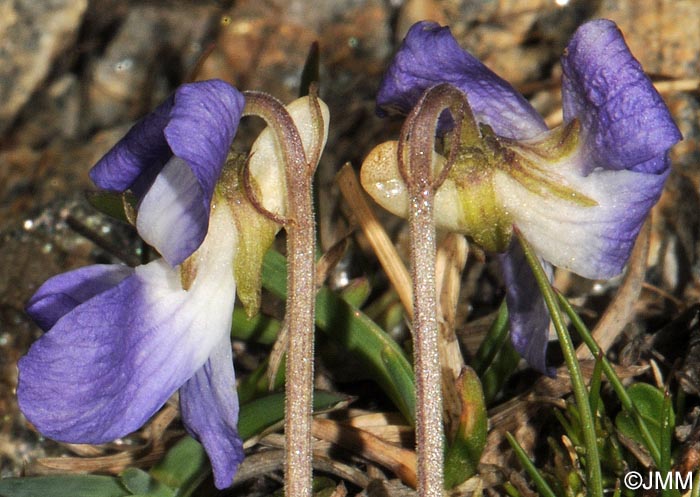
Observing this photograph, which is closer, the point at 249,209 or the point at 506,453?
the point at 249,209

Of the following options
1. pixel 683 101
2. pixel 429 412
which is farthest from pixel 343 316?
pixel 683 101

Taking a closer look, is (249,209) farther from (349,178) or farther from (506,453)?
(506,453)

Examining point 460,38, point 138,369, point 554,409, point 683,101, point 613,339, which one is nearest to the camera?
point 138,369

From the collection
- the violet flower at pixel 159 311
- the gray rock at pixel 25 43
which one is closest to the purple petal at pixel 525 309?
the violet flower at pixel 159 311

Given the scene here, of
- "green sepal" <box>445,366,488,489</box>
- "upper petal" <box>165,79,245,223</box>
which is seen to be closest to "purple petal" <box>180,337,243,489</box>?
"upper petal" <box>165,79,245,223</box>

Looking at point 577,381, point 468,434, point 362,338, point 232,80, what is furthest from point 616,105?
point 232,80

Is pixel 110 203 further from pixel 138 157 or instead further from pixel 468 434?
pixel 468 434
